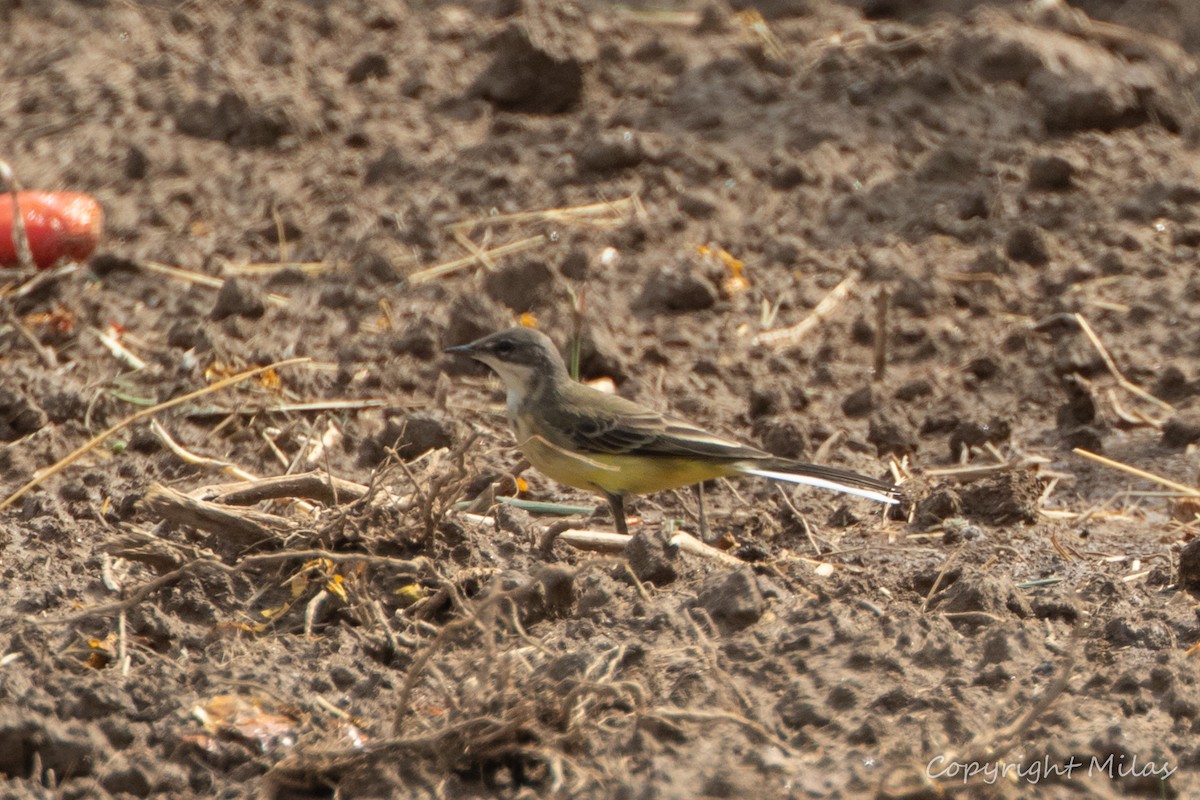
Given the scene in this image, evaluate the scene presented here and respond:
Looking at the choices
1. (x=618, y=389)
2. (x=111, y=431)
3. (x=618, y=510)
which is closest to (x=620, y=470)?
(x=618, y=510)

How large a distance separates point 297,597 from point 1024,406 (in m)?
4.19

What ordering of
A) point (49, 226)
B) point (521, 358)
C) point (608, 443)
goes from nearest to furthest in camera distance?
1. point (608, 443)
2. point (521, 358)
3. point (49, 226)

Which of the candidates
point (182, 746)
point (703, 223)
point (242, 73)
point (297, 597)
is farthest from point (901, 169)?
point (182, 746)

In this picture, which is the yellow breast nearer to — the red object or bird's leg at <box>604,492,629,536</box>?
bird's leg at <box>604,492,629,536</box>

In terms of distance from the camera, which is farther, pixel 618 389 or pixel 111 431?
pixel 618 389

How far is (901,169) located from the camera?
34.0 feet

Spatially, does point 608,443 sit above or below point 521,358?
below

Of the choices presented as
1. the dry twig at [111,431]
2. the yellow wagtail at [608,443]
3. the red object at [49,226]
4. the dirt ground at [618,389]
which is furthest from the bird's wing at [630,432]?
the red object at [49,226]

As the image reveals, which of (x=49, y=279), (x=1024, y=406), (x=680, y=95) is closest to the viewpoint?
(x=1024, y=406)

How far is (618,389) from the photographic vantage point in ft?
27.7

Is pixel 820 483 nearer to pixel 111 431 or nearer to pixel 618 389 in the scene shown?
pixel 618 389

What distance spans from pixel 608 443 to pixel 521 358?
0.68 metres

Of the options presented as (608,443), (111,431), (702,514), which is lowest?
(702,514)

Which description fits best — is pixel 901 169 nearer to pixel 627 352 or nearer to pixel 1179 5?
pixel 627 352
